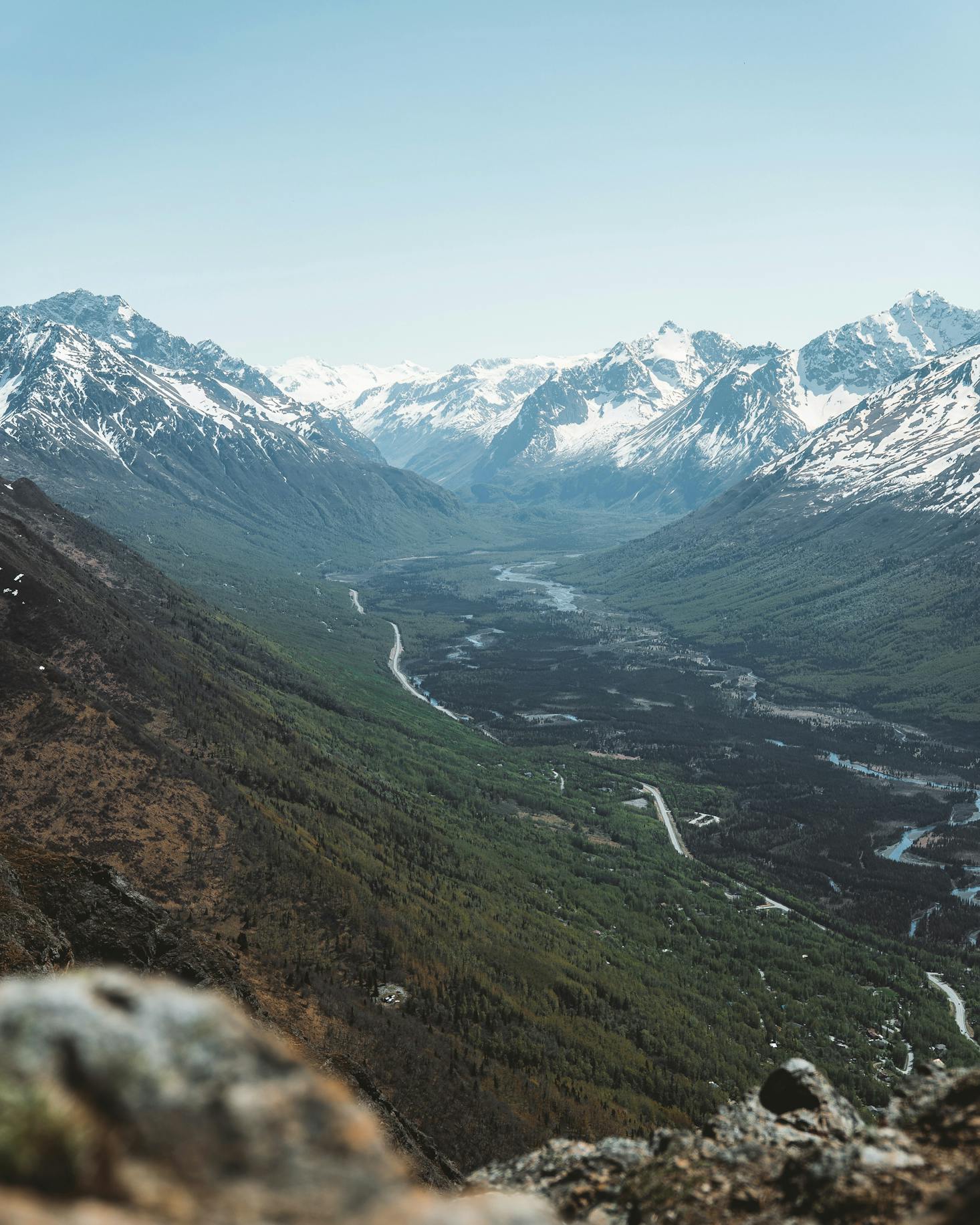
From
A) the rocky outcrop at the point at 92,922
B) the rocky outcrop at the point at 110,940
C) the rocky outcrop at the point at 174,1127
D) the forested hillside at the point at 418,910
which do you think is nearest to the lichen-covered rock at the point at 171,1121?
the rocky outcrop at the point at 174,1127

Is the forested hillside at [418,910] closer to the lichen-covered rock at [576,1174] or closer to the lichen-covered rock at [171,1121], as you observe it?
the lichen-covered rock at [576,1174]

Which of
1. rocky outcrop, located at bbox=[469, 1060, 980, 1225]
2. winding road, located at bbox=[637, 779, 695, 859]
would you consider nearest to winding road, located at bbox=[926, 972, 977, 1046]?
winding road, located at bbox=[637, 779, 695, 859]

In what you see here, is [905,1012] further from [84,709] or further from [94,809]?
[84,709]

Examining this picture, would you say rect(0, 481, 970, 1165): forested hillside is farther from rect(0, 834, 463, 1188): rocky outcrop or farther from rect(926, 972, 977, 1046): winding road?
rect(0, 834, 463, 1188): rocky outcrop

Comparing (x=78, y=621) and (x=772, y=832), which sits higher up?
(x=78, y=621)

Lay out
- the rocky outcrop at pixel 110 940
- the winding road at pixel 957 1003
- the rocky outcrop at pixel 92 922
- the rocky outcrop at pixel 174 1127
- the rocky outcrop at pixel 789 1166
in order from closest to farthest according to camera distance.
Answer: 1. the rocky outcrop at pixel 174 1127
2. the rocky outcrop at pixel 789 1166
3. the rocky outcrop at pixel 110 940
4. the rocky outcrop at pixel 92 922
5. the winding road at pixel 957 1003

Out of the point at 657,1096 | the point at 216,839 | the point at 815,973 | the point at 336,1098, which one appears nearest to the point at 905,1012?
the point at 815,973

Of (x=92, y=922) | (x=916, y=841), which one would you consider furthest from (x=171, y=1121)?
(x=916, y=841)

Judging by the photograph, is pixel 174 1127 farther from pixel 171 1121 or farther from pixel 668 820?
pixel 668 820
